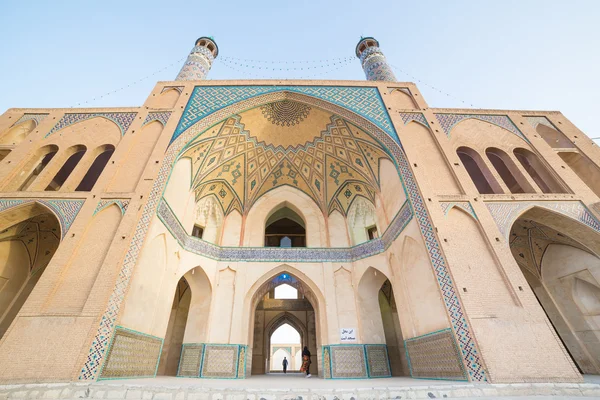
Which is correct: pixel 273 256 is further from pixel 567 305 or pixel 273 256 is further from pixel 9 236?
pixel 567 305

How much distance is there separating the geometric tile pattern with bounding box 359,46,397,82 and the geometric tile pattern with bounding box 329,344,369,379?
948cm

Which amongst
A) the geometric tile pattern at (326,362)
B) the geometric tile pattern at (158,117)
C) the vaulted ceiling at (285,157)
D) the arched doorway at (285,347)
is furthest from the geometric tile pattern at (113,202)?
the arched doorway at (285,347)

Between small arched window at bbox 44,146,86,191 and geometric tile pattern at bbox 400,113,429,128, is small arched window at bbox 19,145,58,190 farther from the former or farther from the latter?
geometric tile pattern at bbox 400,113,429,128

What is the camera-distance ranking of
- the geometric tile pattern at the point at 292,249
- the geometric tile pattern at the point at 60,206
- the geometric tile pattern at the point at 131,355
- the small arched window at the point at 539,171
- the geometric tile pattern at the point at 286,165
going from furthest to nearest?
1. the geometric tile pattern at the point at 286,165
2. the small arched window at the point at 539,171
3. the geometric tile pattern at the point at 60,206
4. the geometric tile pattern at the point at 131,355
5. the geometric tile pattern at the point at 292,249

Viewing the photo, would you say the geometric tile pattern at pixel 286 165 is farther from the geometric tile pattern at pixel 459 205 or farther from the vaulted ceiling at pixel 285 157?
the geometric tile pattern at pixel 459 205

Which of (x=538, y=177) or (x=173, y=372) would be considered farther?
(x=173, y=372)

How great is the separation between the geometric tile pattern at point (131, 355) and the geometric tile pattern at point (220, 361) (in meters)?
1.45

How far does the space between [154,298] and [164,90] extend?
6.21m

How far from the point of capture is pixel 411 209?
6023 millimetres

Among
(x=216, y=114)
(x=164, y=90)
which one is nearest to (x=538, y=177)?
(x=216, y=114)

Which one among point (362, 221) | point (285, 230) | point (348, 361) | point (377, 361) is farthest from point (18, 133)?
point (377, 361)

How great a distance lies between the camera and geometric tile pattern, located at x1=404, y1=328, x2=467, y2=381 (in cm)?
432

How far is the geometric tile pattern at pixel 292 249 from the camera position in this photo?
412 centimetres

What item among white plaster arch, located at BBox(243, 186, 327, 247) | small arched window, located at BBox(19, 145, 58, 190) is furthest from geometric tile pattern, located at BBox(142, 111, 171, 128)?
white plaster arch, located at BBox(243, 186, 327, 247)
